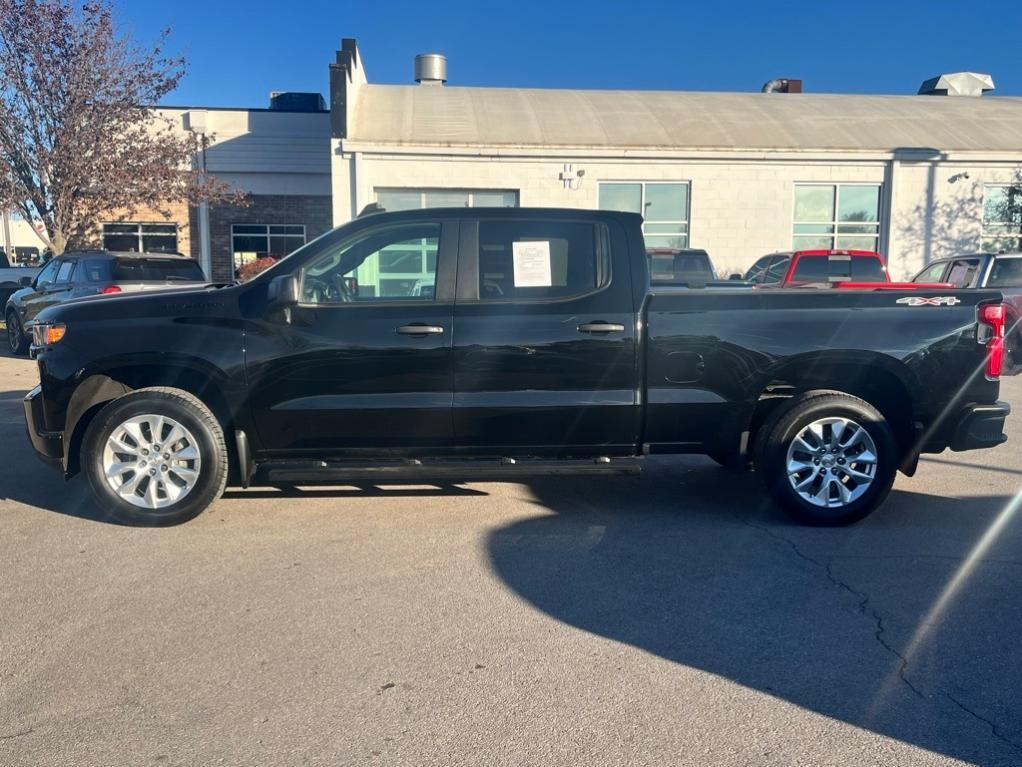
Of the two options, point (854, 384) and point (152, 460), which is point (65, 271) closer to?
point (152, 460)

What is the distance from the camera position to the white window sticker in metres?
5.42

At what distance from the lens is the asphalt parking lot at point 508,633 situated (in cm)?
300

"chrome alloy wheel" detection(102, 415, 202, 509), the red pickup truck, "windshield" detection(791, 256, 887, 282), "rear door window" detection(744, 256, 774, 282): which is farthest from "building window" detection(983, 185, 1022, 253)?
"chrome alloy wheel" detection(102, 415, 202, 509)

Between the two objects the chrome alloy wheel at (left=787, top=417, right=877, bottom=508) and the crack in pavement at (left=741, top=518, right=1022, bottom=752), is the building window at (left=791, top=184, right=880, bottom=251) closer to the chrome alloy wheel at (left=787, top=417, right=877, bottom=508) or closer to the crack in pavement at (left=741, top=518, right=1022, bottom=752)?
the chrome alloy wheel at (left=787, top=417, right=877, bottom=508)

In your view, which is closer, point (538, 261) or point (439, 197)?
point (538, 261)

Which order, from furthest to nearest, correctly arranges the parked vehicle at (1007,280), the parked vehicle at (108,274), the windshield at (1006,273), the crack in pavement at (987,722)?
the windshield at (1006,273) → the parked vehicle at (1007,280) → the parked vehicle at (108,274) → the crack in pavement at (987,722)

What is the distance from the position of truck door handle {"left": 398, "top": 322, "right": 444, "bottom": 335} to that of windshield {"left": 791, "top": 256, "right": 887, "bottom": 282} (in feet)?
33.7

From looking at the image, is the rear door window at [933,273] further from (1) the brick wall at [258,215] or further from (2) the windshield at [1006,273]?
(1) the brick wall at [258,215]

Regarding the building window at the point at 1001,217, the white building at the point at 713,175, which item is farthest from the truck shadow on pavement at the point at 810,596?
the building window at the point at 1001,217

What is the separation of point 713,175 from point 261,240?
13.4 meters

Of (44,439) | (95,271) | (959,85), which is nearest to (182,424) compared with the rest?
(44,439)

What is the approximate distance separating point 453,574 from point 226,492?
2373mm

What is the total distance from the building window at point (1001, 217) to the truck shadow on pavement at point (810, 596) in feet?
63.4

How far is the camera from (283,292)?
5094 mm
